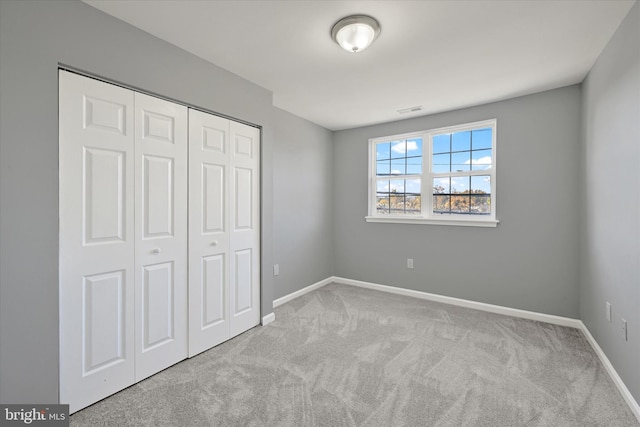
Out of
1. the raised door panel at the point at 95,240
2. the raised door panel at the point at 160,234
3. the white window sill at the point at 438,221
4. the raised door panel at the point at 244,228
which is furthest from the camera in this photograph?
the white window sill at the point at 438,221

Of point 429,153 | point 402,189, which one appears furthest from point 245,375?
point 429,153

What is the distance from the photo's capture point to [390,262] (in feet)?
13.5

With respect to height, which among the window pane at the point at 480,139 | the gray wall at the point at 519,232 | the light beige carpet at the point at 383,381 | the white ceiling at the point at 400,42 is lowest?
the light beige carpet at the point at 383,381

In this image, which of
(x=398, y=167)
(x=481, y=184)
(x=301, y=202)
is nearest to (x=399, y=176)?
(x=398, y=167)

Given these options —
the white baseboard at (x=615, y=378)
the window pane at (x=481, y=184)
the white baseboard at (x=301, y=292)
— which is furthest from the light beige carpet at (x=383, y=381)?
the window pane at (x=481, y=184)

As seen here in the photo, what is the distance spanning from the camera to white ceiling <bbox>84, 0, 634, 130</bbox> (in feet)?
5.70

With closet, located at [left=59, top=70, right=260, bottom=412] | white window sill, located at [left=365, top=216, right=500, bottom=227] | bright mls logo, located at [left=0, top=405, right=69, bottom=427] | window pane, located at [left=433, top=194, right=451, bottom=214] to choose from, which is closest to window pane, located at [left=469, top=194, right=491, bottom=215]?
white window sill, located at [left=365, top=216, right=500, bottom=227]

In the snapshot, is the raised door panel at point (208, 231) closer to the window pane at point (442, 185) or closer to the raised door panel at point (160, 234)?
the raised door panel at point (160, 234)

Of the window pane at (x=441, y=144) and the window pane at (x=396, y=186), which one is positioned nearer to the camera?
the window pane at (x=441, y=144)

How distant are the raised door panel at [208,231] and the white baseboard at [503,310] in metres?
1.09

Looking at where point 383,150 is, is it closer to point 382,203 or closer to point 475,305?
point 382,203

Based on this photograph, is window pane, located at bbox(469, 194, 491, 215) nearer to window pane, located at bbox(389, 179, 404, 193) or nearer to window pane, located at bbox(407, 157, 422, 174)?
window pane, located at bbox(407, 157, 422, 174)

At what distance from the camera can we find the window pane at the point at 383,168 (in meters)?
4.23

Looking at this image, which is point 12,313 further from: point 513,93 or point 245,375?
point 513,93
